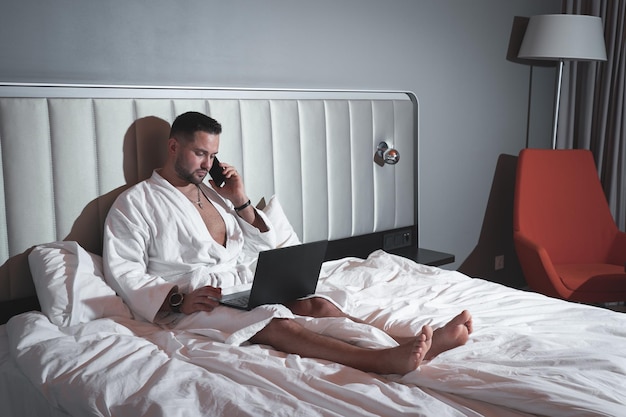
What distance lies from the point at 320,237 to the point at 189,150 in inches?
37.5

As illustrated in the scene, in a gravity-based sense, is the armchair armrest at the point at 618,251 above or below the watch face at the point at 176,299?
below

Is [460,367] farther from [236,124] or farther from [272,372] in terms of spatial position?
[236,124]

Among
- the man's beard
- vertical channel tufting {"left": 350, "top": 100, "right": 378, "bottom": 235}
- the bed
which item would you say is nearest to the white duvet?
the bed

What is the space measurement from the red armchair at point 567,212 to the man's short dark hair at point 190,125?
2.04m

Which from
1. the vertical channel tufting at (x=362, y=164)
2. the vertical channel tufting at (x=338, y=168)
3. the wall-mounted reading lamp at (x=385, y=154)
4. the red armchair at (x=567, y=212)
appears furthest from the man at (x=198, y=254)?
the red armchair at (x=567, y=212)

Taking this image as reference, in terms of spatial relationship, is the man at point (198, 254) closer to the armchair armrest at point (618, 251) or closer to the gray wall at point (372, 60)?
the gray wall at point (372, 60)

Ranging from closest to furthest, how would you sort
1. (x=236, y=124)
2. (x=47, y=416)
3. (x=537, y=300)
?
(x=47, y=416), (x=537, y=300), (x=236, y=124)

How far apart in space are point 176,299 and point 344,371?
76 centimetres

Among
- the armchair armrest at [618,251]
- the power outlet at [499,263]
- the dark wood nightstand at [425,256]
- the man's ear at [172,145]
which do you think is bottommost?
the power outlet at [499,263]

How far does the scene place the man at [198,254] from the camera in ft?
6.65

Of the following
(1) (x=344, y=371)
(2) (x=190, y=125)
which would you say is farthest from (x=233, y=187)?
(1) (x=344, y=371)

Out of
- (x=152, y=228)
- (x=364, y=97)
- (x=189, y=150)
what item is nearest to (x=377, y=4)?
(x=364, y=97)

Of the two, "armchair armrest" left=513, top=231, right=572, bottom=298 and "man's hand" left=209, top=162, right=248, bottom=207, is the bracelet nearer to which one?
"man's hand" left=209, top=162, right=248, bottom=207

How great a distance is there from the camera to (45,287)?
225 centimetres
